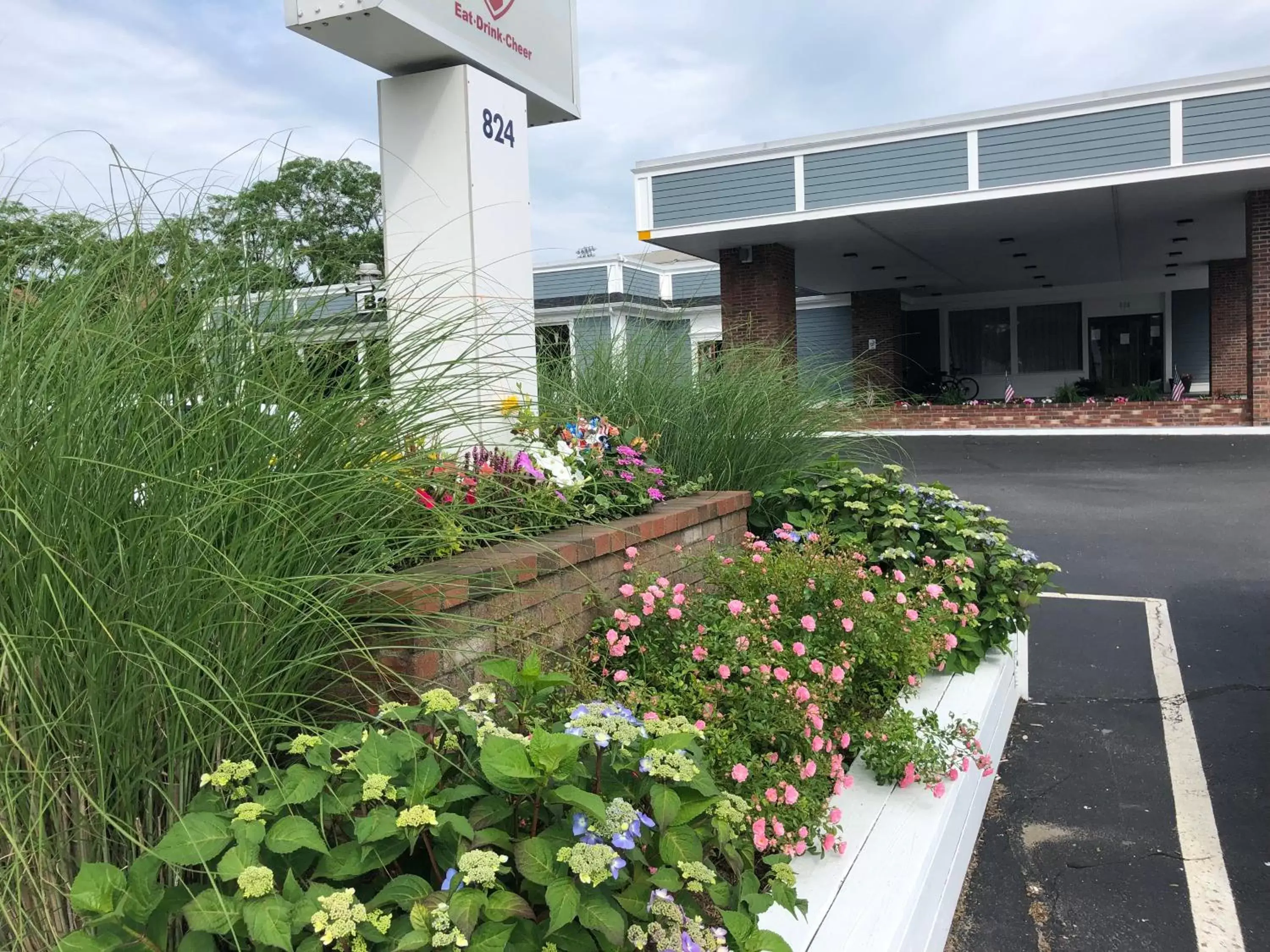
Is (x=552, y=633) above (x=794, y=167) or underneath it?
underneath

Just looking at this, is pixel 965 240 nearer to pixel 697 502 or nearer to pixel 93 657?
pixel 697 502

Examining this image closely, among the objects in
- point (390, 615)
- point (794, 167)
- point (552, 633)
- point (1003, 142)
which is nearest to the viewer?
point (390, 615)

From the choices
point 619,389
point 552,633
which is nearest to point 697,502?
point 619,389

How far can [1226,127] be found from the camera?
45.9ft


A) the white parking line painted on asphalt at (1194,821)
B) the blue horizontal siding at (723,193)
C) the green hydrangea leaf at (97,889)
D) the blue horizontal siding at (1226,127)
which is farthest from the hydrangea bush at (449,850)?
the blue horizontal siding at (723,193)

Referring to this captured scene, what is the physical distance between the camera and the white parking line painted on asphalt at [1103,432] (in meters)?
15.4

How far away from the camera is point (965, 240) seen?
18.9 m

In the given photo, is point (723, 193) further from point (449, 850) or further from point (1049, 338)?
point (449, 850)

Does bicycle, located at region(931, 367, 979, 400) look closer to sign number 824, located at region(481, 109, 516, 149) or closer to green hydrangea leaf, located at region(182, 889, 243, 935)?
sign number 824, located at region(481, 109, 516, 149)

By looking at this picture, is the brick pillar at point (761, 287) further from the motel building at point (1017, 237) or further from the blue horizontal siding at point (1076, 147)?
the blue horizontal siding at point (1076, 147)

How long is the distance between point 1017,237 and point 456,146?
17.6 m

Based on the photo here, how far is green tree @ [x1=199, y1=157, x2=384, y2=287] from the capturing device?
216 cm

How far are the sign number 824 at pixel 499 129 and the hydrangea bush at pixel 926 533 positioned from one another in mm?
1927

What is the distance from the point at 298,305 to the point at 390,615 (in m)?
0.81
